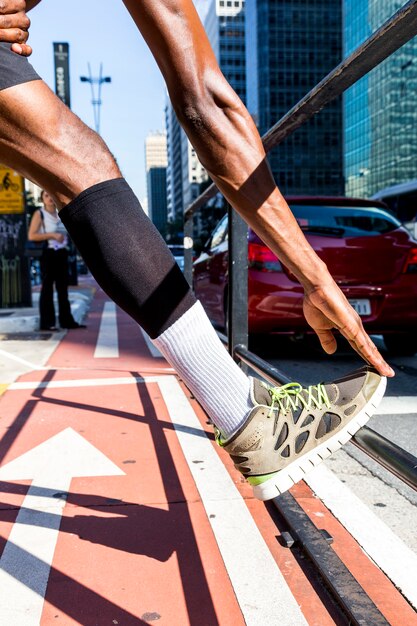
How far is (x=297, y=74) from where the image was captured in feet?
349

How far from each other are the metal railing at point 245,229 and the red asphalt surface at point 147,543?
0.44 metres

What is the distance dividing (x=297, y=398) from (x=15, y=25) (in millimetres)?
898

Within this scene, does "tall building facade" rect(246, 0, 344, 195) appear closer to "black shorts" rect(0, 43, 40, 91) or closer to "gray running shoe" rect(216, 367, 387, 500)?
"gray running shoe" rect(216, 367, 387, 500)

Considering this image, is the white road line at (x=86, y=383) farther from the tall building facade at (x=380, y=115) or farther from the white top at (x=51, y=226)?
the tall building facade at (x=380, y=115)

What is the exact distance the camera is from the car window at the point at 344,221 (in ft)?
18.1

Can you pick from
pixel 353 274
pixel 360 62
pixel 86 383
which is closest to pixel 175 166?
pixel 353 274

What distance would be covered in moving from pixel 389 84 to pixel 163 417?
3028 inches

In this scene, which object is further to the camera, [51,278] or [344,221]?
[51,278]

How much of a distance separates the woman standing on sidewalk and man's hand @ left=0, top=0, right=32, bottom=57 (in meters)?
6.68

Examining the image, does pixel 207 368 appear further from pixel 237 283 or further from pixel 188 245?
pixel 188 245

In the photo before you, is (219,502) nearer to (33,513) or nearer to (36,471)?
(33,513)

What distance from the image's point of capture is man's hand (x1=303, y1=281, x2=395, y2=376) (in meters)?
1.28

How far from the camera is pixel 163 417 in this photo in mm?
3412

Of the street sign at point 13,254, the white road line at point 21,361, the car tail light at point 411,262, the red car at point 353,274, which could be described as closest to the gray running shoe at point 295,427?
the white road line at point 21,361
